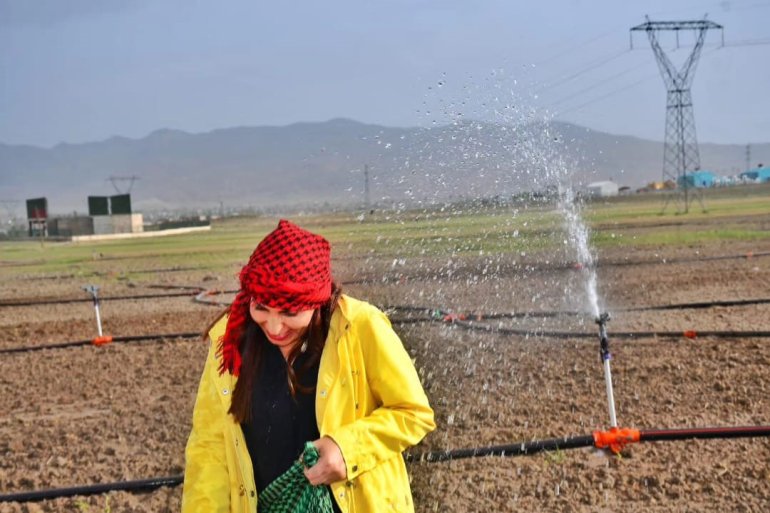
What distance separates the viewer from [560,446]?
5.76 meters

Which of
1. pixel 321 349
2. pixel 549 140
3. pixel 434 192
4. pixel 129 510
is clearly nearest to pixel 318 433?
pixel 321 349

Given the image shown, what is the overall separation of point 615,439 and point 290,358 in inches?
143

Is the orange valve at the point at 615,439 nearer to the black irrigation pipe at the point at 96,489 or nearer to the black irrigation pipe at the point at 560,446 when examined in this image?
the black irrigation pipe at the point at 560,446

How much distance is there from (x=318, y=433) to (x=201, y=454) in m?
0.34

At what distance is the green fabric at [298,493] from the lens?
246 centimetres

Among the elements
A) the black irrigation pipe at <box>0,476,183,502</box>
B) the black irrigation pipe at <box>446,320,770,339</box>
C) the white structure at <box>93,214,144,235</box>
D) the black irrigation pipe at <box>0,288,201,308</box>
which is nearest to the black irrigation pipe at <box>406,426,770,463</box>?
the black irrigation pipe at <box>0,476,183,502</box>

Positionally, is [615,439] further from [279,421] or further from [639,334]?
[639,334]

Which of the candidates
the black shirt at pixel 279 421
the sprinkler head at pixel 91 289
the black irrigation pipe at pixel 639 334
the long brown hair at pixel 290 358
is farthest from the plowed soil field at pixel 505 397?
the long brown hair at pixel 290 358

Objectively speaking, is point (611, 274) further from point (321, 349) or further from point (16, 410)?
point (321, 349)

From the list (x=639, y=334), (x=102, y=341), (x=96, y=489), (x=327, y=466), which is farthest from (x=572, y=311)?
(x=327, y=466)

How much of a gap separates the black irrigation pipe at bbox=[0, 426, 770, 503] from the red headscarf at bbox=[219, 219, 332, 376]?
3400mm

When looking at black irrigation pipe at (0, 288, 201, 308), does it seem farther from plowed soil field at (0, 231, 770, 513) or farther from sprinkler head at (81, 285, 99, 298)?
sprinkler head at (81, 285, 99, 298)

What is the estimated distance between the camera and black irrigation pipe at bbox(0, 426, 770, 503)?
5629 millimetres

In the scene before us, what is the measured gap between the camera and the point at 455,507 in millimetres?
5098
